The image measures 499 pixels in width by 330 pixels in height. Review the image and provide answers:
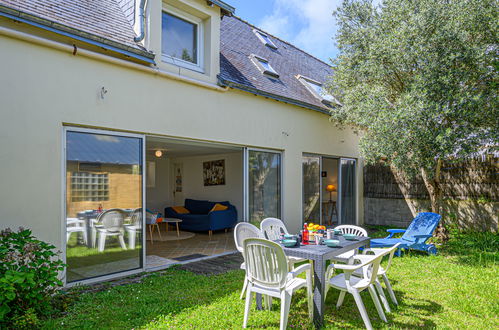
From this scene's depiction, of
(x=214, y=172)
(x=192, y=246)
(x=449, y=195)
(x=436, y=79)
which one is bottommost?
(x=192, y=246)

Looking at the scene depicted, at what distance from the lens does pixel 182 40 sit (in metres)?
6.54

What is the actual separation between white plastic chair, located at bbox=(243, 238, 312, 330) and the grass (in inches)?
16.3

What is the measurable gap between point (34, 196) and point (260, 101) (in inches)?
200

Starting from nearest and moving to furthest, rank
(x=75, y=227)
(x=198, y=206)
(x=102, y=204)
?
(x=75, y=227) → (x=102, y=204) → (x=198, y=206)

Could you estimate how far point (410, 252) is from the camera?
7.19 meters

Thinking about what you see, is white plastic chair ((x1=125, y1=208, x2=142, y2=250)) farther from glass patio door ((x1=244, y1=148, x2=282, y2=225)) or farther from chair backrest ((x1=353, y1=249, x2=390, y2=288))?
chair backrest ((x1=353, y1=249, x2=390, y2=288))

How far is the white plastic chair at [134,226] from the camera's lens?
5.46m

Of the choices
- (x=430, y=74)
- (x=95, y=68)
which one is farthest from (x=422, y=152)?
(x=95, y=68)

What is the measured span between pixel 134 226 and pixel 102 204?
26.9 inches

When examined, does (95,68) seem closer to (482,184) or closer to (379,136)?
(379,136)

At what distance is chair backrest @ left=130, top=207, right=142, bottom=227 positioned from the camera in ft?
18.1

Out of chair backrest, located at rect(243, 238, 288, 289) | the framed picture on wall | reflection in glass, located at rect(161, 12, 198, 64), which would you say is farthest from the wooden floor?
reflection in glass, located at rect(161, 12, 198, 64)

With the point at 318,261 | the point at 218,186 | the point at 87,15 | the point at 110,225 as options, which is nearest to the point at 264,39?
the point at 218,186

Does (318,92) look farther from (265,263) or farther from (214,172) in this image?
(265,263)
